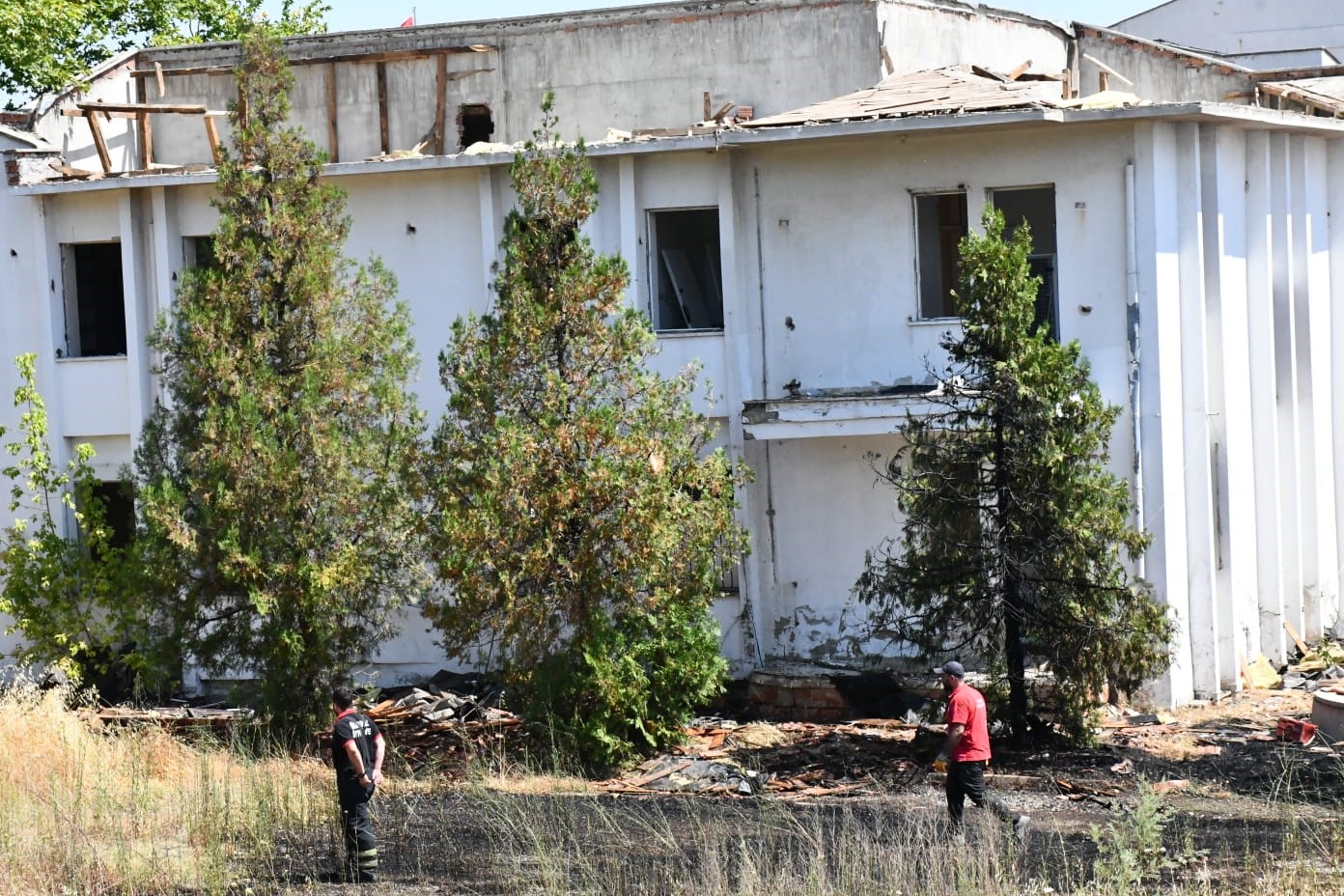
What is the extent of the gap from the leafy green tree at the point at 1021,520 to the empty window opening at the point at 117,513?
10670 mm

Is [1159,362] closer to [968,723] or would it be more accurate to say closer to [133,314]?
[968,723]

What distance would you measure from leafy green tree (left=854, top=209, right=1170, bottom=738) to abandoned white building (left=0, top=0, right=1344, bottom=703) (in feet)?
8.99

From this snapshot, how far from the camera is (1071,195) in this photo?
1816cm

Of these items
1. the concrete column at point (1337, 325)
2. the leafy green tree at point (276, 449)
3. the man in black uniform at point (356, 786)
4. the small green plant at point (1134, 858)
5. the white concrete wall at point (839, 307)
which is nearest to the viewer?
the small green plant at point (1134, 858)

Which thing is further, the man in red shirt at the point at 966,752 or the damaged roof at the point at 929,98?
the damaged roof at the point at 929,98

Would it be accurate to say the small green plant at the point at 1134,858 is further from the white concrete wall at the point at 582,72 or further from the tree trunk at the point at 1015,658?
the white concrete wall at the point at 582,72

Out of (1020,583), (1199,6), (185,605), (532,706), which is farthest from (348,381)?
(1199,6)

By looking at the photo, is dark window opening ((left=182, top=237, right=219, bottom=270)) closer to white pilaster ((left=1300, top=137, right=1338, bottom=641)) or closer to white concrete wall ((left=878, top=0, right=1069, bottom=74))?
white concrete wall ((left=878, top=0, right=1069, bottom=74))

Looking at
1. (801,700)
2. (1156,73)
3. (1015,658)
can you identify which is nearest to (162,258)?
(801,700)

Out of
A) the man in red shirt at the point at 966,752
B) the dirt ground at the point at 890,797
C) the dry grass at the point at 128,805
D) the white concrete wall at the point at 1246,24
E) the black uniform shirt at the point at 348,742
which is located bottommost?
the dirt ground at the point at 890,797

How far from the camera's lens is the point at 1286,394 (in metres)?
20.5

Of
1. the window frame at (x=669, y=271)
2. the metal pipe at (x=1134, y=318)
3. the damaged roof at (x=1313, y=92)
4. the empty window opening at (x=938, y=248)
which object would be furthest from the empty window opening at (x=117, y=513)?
the damaged roof at (x=1313, y=92)

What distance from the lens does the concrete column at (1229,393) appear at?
18719mm

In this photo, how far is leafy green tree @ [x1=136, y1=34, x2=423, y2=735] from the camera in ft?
54.2
